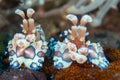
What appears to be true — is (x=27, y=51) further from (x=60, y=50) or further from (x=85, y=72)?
(x=85, y=72)

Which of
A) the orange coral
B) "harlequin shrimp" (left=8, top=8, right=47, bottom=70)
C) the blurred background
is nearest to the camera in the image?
the orange coral

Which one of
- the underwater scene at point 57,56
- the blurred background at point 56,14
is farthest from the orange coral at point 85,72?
the blurred background at point 56,14

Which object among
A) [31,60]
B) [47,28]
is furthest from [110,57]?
[47,28]

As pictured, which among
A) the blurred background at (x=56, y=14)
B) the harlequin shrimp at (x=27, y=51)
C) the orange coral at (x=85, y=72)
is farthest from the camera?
the blurred background at (x=56, y=14)

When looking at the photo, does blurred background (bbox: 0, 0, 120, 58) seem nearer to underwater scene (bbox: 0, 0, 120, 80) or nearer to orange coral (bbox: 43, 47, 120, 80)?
underwater scene (bbox: 0, 0, 120, 80)


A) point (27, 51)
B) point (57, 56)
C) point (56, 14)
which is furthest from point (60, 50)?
point (56, 14)

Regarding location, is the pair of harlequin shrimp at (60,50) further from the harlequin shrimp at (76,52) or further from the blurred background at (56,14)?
the blurred background at (56,14)

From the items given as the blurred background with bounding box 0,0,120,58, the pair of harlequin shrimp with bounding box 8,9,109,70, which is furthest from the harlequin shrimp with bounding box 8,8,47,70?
the blurred background with bounding box 0,0,120,58

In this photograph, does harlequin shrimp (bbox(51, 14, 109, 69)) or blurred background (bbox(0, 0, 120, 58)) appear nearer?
harlequin shrimp (bbox(51, 14, 109, 69))

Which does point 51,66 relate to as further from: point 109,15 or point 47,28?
point 109,15
